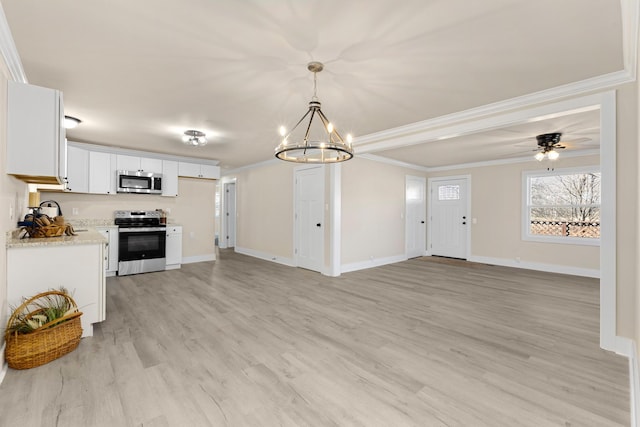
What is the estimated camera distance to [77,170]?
5.14 meters

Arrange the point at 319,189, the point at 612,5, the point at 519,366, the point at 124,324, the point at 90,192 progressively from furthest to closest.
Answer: the point at 319,189, the point at 90,192, the point at 124,324, the point at 519,366, the point at 612,5

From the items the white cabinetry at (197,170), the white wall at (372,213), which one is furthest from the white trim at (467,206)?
the white cabinetry at (197,170)

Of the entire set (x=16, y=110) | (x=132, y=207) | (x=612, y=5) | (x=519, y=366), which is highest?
(x=612, y=5)

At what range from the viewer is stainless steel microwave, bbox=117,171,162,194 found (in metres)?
5.54

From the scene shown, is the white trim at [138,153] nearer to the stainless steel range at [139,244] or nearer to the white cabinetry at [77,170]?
the white cabinetry at [77,170]

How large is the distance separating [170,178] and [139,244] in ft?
4.85

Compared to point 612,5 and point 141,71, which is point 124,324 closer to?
point 141,71

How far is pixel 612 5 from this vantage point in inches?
68.7

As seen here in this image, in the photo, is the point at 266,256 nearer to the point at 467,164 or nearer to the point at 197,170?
the point at 197,170

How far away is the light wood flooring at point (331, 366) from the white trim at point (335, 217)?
1.17 m

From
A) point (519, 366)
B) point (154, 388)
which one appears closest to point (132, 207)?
point (154, 388)

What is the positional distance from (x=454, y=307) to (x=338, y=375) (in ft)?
7.10

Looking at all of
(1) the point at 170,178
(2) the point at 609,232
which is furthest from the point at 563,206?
(1) the point at 170,178

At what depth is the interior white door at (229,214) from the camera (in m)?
8.86
